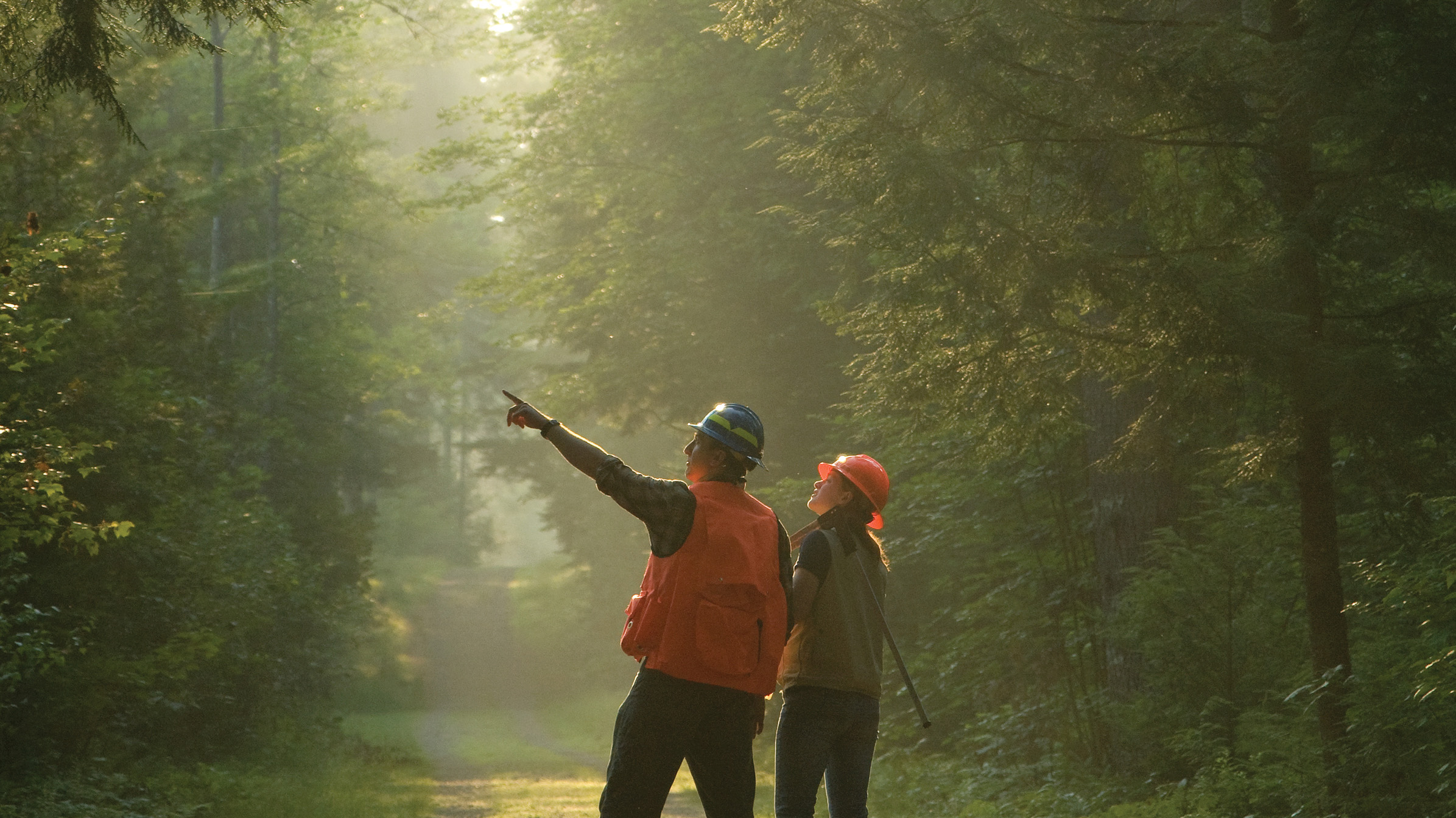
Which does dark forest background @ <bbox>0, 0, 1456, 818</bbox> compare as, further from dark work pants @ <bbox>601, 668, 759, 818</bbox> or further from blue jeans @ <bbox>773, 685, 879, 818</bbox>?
dark work pants @ <bbox>601, 668, 759, 818</bbox>

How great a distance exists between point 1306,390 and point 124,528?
25.8 ft

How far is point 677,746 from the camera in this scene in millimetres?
4496

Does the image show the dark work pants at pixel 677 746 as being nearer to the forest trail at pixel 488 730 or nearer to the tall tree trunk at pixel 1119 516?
the tall tree trunk at pixel 1119 516

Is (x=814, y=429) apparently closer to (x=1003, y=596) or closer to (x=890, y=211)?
(x=1003, y=596)

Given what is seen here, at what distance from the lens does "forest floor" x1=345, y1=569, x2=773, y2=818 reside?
13.5m

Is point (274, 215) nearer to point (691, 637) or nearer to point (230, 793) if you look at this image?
point (230, 793)

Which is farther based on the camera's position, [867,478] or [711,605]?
[867,478]

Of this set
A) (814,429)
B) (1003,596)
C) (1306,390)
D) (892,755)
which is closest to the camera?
(1306,390)

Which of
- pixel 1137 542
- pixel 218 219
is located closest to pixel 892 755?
pixel 1137 542

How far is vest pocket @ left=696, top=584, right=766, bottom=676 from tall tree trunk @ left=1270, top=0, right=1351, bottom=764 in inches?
161

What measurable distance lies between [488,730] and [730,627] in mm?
25981

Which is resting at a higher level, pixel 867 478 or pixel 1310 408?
pixel 1310 408

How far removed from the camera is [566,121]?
21.6m

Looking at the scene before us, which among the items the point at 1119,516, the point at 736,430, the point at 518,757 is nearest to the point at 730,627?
the point at 736,430
